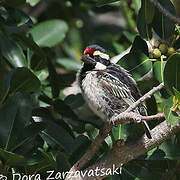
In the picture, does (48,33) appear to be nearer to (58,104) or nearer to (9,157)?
(58,104)

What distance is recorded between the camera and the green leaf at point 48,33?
3898mm

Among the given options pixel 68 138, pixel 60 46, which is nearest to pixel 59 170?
pixel 68 138

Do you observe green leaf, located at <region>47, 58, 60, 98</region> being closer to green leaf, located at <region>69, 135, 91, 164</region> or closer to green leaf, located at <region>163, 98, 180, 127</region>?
green leaf, located at <region>69, 135, 91, 164</region>

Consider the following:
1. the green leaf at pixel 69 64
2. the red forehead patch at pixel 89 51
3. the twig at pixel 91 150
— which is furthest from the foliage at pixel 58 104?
the green leaf at pixel 69 64

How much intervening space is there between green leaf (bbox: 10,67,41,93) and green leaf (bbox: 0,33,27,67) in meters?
0.44

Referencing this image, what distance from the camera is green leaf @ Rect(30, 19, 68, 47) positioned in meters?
3.90

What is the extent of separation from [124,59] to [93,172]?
0.70 meters

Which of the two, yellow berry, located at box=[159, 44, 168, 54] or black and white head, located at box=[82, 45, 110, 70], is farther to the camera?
black and white head, located at box=[82, 45, 110, 70]

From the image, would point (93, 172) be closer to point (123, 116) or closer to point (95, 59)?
point (123, 116)

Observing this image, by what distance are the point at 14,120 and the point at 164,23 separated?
100 centimetres

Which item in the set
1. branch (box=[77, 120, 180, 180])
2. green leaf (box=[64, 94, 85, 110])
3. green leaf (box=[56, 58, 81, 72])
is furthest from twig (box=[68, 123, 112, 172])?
green leaf (box=[56, 58, 81, 72])

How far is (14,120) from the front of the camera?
2.71m

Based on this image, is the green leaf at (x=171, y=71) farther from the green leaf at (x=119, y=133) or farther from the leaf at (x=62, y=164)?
the leaf at (x=62, y=164)

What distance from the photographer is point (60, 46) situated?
550cm
